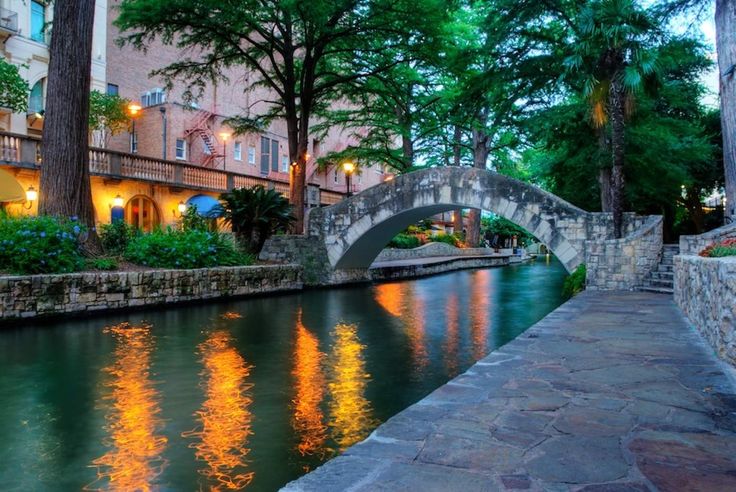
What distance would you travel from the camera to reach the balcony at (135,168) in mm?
18375

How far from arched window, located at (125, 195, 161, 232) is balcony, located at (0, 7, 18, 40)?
25.7ft

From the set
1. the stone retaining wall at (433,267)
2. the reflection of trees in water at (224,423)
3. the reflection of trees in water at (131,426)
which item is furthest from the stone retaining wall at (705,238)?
the stone retaining wall at (433,267)

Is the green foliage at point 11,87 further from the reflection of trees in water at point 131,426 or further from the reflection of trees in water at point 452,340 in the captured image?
the reflection of trees in water at point 452,340

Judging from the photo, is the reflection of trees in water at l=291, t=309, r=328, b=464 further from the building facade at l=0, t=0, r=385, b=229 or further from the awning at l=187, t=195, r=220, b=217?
the awning at l=187, t=195, r=220, b=217

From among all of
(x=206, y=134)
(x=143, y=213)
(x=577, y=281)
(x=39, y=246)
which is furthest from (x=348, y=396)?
(x=206, y=134)

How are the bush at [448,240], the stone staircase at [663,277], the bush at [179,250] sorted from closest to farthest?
the stone staircase at [663,277] < the bush at [179,250] < the bush at [448,240]

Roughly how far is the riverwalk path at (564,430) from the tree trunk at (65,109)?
10796 millimetres

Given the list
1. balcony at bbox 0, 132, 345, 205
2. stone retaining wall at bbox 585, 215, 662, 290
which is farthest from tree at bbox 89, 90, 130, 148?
stone retaining wall at bbox 585, 215, 662, 290

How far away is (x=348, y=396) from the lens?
625 centimetres

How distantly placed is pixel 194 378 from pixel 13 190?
10.8 m

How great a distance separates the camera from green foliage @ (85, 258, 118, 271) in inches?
484

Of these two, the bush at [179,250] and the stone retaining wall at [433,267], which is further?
the stone retaining wall at [433,267]

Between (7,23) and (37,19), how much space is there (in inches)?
89.1

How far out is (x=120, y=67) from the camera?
30.0 meters
